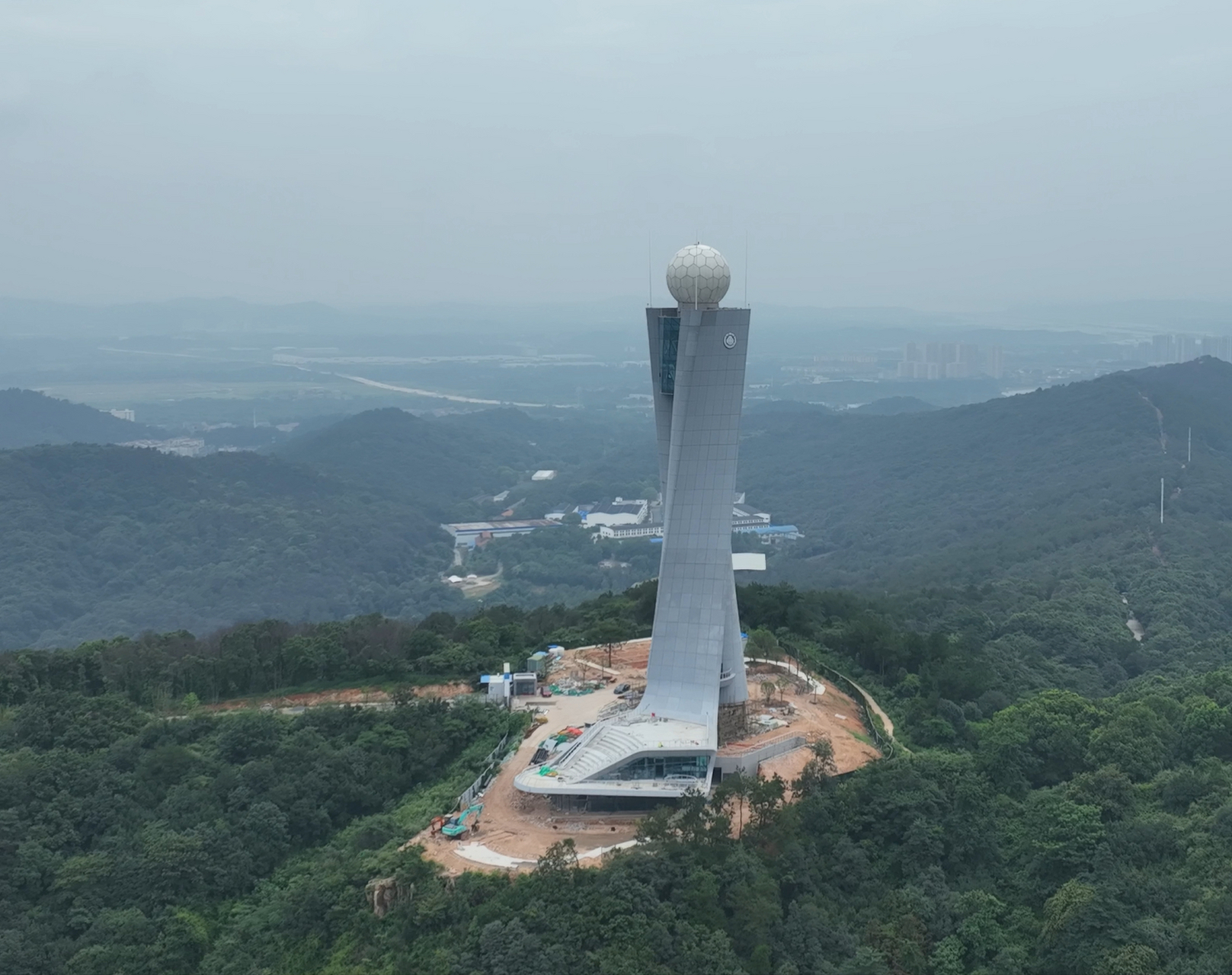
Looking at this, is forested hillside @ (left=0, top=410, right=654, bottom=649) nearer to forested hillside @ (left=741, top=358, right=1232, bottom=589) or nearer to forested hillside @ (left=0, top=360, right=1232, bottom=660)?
forested hillside @ (left=0, top=360, right=1232, bottom=660)

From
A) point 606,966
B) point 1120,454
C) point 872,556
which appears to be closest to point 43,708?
point 606,966

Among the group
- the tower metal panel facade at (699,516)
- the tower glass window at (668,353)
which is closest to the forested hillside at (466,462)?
the tower glass window at (668,353)

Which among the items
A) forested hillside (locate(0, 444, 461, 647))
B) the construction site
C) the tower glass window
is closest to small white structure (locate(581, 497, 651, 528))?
forested hillside (locate(0, 444, 461, 647))

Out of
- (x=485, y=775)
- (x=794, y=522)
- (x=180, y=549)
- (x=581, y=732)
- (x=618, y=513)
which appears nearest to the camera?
(x=485, y=775)

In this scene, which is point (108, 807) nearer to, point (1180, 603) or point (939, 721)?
point (939, 721)

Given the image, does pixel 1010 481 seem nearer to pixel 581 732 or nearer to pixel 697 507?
pixel 697 507

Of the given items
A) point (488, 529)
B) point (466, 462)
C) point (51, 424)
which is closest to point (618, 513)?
point (488, 529)
